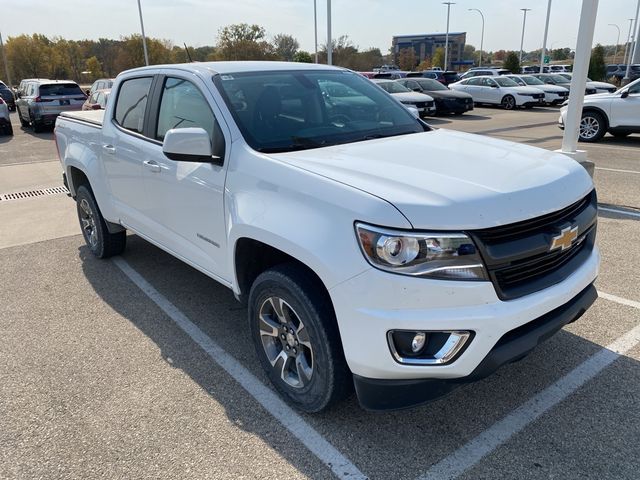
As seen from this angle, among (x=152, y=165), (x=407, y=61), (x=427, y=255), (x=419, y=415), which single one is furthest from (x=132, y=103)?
(x=407, y=61)

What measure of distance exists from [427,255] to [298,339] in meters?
0.92

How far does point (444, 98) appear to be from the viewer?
20.0 meters

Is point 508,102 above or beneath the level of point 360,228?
beneath

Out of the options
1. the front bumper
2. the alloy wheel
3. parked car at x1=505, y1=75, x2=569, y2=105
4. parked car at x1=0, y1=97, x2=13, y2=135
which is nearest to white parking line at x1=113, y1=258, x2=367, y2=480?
the alloy wheel

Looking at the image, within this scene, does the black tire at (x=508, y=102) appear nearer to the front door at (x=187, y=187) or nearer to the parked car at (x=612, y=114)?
the parked car at (x=612, y=114)

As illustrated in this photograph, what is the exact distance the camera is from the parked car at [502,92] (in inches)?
867

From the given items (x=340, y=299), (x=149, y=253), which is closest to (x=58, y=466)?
(x=340, y=299)

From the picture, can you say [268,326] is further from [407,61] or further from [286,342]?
[407,61]

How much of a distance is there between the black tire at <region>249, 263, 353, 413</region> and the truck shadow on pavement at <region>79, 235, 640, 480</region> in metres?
0.20

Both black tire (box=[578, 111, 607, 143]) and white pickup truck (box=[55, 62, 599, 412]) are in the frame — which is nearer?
white pickup truck (box=[55, 62, 599, 412])

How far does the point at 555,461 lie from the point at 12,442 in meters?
2.75

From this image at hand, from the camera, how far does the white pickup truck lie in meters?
2.25

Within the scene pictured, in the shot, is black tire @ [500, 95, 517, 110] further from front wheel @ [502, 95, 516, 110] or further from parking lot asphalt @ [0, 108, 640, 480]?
parking lot asphalt @ [0, 108, 640, 480]

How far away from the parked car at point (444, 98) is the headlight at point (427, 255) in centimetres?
1878
